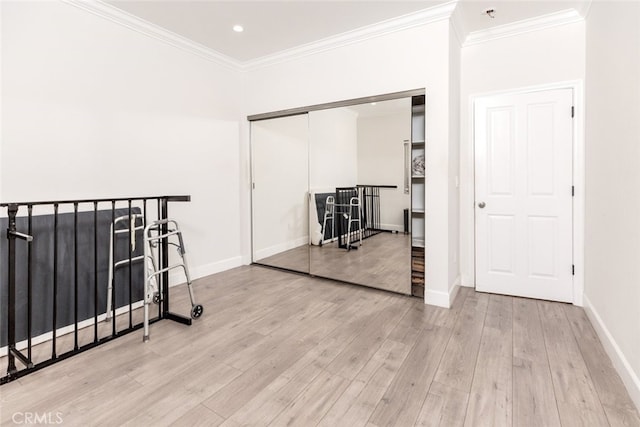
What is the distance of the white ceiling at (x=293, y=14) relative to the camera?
9.34ft

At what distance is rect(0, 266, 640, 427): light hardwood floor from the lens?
5.30 feet

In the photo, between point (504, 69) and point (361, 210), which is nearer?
point (504, 69)

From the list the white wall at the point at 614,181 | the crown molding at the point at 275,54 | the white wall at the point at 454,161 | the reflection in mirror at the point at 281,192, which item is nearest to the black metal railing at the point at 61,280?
the reflection in mirror at the point at 281,192

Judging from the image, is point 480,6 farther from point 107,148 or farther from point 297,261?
point 107,148

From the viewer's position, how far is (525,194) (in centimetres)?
323

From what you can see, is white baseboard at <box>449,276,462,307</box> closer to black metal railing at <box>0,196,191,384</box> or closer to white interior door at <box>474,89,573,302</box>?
white interior door at <box>474,89,573,302</box>


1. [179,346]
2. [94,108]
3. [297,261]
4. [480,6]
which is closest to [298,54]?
[480,6]

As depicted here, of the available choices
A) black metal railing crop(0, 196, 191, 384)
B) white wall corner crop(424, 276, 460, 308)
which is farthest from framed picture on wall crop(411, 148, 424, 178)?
black metal railing crop(0, 196, 191, 384)

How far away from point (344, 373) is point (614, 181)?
2167 millimetres

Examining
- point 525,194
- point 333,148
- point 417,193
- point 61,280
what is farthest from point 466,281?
point 61,280

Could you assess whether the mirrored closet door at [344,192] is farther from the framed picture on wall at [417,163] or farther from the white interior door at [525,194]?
the white interior door at [525,194]

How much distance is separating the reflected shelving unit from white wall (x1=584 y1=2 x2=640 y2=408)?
1329mm

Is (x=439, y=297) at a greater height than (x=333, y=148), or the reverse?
(x=333, y=148)

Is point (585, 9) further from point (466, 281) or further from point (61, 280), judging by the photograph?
point (61, 280)
